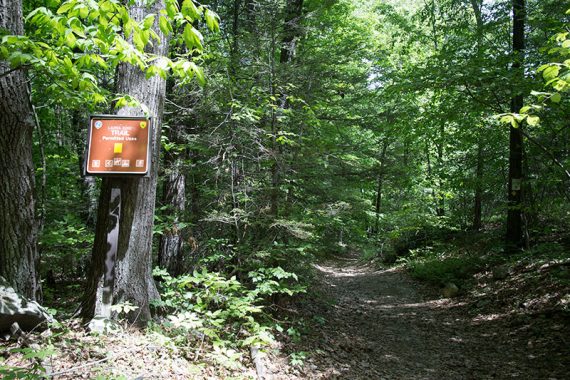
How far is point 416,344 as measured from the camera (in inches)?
261

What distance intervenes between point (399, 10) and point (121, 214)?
1964cm

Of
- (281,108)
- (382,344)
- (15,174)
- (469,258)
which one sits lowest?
(382,344)

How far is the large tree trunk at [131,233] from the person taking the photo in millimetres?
4098

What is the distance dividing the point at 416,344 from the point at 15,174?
6.53m

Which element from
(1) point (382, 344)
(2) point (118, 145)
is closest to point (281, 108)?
(2) point (118, 145)

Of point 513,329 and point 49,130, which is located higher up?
point 49,130

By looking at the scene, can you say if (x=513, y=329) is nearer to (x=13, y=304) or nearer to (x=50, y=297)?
(x=13, y=304)

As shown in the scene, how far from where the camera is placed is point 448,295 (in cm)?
957

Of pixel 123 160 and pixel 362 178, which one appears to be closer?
pixel 123 160

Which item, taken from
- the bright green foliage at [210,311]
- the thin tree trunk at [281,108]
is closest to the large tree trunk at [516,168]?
the thin tree trunk at [281,108]

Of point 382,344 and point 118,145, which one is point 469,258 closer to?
point 382,344

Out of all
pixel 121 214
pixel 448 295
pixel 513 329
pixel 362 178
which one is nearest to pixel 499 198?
pixel 448 295

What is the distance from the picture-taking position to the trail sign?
3898 mm

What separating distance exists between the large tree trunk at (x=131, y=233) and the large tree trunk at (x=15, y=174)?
2.12ft
